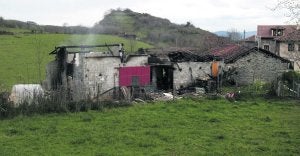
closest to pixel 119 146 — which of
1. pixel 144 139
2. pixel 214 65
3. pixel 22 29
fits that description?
pixel 144 139

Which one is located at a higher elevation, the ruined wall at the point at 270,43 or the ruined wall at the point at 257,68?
the ruined wall at the point at 270,43

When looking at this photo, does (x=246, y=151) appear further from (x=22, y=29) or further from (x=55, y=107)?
(x=22, y=29)

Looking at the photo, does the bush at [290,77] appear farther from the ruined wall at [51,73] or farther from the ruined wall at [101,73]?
the ruined wall at [51,73]

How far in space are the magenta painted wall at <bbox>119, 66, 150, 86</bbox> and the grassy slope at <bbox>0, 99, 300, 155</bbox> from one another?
18.2 feet

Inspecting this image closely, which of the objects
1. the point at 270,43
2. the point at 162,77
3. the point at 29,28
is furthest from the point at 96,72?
the point at 29,28

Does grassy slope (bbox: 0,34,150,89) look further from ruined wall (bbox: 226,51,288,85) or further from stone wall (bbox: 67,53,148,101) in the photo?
ruined wall (bbox: 226,51,288,85)

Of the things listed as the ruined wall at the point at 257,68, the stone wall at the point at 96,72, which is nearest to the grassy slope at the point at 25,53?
the stone wall at the point at 96,72

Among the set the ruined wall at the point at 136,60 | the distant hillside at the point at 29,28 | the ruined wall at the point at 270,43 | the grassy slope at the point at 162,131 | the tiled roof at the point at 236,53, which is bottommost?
the grassy slope at the point at 162,131

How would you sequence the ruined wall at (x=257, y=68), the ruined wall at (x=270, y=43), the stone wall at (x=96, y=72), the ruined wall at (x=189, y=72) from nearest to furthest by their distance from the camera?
the stone wall at (x=96, y=72)
the ruined wall at (x=189, y=72)
the ruined wall at (x=257, y=68)
the ruined wall at (x=270, y=43)

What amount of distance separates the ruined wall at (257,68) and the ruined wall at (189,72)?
3.35m

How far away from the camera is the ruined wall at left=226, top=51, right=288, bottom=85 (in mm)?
36562

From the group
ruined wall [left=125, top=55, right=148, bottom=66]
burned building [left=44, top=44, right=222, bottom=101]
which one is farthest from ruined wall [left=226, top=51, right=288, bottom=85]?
ruined wall [left=125, top=55, right=148, bottom=66]

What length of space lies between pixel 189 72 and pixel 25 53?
26.5 meters

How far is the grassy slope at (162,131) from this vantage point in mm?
15367
